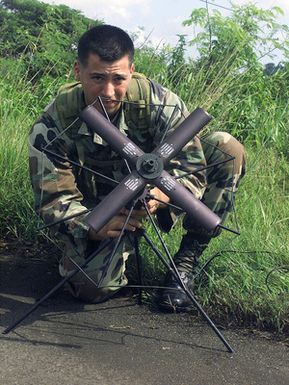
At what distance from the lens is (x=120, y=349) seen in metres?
2.68

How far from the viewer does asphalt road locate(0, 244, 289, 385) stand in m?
2.45

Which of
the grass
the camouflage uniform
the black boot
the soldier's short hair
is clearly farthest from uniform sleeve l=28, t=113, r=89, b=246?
the grass

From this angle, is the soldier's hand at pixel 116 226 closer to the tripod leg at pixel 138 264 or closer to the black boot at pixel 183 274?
the tripod leg at pixel 138 264

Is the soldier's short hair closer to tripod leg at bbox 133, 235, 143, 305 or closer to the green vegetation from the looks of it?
tripod leg at bbox 133, 235, 143, 305

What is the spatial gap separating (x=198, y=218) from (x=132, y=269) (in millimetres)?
967

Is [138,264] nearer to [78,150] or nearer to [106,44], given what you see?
[78,150]

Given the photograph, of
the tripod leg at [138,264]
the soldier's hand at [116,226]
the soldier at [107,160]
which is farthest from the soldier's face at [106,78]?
→ the tripod leg at [138,264]

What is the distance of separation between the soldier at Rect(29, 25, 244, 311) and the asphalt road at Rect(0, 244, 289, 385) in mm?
146

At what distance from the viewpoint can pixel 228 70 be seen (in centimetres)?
518

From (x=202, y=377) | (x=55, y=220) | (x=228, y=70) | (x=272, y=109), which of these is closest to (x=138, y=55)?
(x=228, y=70)

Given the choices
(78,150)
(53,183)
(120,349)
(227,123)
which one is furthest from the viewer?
(227,123)

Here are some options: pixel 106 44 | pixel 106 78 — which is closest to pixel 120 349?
pixel 106 78

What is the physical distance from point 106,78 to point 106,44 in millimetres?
149

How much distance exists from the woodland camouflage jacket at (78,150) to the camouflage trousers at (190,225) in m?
0.13
